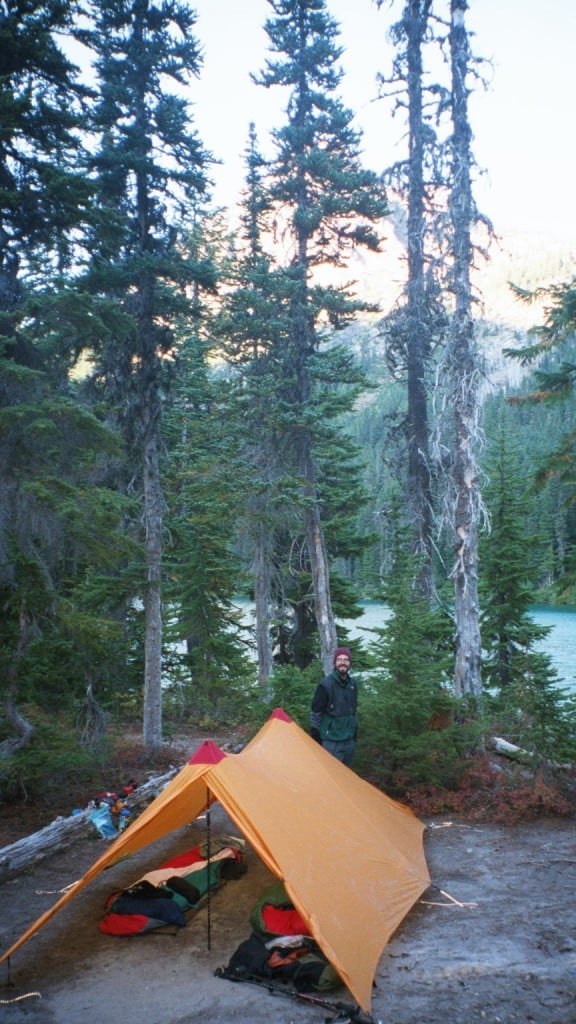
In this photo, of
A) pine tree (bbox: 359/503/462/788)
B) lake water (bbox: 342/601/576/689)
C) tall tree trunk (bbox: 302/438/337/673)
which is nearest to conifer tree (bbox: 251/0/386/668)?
tall tree trunk (bbox: 302/438/337/673)

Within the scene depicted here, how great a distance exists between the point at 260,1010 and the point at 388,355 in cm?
1457

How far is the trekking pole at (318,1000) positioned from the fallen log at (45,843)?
339 centimetres

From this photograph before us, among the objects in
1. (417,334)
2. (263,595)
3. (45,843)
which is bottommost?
(45,843)

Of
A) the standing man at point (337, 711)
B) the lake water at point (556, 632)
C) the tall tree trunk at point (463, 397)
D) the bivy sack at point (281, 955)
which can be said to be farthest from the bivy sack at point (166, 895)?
the lake water at point (556, 632)

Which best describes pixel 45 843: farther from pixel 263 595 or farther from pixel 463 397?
pixel 263 595

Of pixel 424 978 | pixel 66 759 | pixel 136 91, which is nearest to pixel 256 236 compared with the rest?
pixel 136 91

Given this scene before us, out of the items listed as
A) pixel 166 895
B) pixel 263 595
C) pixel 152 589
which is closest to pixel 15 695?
pixel 166 895

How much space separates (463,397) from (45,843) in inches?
355

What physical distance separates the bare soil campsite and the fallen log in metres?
0.14

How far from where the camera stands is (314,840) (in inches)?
230

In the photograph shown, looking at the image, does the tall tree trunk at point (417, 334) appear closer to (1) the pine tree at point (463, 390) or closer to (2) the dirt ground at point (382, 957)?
(1) the pine tree at point (463, 390)

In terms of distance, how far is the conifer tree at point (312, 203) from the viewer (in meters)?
17.1

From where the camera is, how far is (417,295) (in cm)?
1609

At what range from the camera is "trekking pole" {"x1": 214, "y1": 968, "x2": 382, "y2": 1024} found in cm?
429
